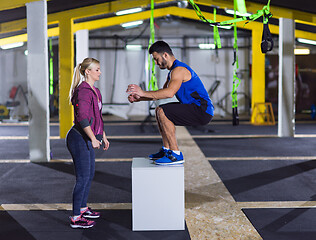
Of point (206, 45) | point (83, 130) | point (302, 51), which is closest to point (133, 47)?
point (206, 45)

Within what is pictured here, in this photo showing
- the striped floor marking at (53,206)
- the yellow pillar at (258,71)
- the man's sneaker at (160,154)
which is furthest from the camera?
the yellow pillar at (258,71)

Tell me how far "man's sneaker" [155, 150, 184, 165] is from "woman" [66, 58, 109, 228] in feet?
1.81

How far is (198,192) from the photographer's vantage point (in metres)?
4.79

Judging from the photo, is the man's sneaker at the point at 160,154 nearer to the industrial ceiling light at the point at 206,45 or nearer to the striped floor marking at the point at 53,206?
the striped floor marking at the point at 53,206

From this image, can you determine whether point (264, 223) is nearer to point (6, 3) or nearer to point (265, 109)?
point (6, 3)

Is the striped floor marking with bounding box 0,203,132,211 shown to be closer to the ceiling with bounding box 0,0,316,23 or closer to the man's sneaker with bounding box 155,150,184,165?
the man's sneaker with bounding box 155,150,184,165

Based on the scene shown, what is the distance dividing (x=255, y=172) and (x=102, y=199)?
251 centimetres

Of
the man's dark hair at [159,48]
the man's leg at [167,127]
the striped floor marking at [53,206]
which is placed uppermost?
the man's dark hair at [159,48]

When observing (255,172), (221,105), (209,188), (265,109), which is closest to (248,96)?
(221,105)

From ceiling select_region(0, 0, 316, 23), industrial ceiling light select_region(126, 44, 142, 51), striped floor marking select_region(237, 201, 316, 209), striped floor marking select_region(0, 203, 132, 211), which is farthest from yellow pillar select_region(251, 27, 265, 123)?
striped floor marking select_region(0, 203, 132, 211)

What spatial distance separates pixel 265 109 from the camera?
1318 centimetres

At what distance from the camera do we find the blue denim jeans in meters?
3.50

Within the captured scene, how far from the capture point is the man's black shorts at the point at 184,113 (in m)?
3.54

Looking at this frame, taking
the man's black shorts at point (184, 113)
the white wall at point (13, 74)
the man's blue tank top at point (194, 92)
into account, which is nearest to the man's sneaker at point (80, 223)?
the man's black shorts at point (184, 113)
